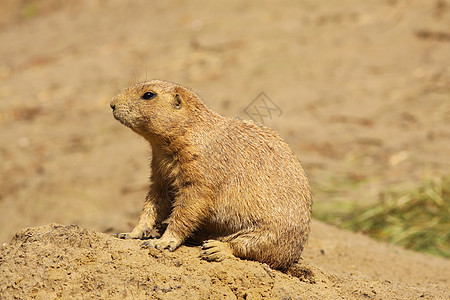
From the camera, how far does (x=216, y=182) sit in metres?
4.00

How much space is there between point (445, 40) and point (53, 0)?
11529mm

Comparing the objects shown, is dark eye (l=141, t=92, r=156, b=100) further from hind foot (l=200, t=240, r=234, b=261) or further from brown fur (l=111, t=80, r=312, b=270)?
hind foot (l=200, t=240, r=234, b=261)

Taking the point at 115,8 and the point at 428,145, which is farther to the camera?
the point at 115,8

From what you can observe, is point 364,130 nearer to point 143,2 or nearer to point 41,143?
point 41,143

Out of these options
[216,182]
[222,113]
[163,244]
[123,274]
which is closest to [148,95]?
[216,182]

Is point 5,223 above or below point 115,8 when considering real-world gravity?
below

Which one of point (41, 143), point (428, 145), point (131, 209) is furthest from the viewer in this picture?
point (41, 143)

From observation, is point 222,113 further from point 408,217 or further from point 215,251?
point 215,251

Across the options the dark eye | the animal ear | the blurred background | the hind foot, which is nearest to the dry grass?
the blurred background

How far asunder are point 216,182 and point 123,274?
886 mm

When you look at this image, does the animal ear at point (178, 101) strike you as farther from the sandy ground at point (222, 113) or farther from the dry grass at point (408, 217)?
the dry grass at point (408, 217)

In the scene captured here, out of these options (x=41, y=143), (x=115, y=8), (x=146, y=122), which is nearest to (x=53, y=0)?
(x=115, y=8)

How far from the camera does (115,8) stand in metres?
16.3

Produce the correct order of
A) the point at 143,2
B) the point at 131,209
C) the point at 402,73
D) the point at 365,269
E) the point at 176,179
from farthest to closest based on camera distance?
the point at 143,2 < the point at 402,73 < the point at 131,209 < the point at 365,269 < the point at 176,179
